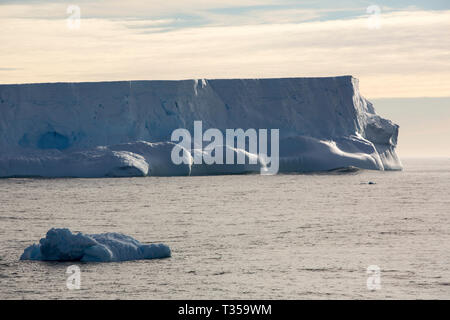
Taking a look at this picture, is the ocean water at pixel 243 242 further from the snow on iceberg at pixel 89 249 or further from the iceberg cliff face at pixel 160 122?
the iceberg cliff face at pixel 160 122

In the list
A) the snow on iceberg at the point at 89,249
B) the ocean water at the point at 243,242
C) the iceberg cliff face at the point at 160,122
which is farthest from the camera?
the iceberg cliff face at the point at 160,122

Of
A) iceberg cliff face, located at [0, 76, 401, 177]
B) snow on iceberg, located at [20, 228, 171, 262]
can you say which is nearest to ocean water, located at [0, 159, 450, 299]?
snow on iceberg, located at [20, 228, 171, 262]

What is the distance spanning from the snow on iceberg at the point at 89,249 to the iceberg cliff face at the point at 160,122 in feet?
51.4

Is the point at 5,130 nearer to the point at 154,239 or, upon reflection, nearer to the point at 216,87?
the point at 216,87

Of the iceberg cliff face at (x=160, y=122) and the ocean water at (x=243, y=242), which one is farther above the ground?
the iceberg cliff face at (x=160, y=122)

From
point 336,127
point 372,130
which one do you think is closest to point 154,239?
point 336,127

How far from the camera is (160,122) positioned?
92.1ft

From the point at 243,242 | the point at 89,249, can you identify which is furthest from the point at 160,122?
the point at 89,249

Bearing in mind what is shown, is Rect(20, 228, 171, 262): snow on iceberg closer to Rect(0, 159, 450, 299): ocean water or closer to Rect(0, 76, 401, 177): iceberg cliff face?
Rect(0, 159, 450, 299): ocean water

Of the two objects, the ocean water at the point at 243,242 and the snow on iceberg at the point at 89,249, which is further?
the snow on iceberg at the point at 89,249

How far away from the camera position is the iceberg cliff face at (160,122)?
25.9 meters

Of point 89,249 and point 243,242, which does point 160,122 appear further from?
point 89,249

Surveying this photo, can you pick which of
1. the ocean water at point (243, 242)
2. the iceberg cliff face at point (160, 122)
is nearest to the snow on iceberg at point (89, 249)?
the ocean water at point (243, 242)
